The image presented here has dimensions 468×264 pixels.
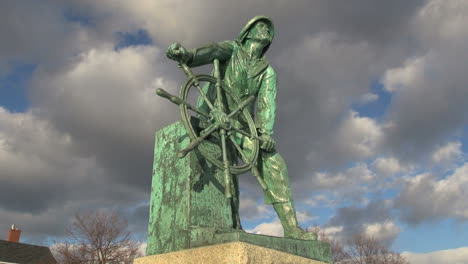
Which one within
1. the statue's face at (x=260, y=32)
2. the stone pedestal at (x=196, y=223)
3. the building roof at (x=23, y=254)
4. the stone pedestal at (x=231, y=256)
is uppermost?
the building roof at (x=23, y=254)

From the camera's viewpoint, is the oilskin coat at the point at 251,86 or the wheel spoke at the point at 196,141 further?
the oilskin coat at the point at 251,86

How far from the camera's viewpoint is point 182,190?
11.0 ft

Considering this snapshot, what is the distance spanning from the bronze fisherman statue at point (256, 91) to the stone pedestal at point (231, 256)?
55 cm

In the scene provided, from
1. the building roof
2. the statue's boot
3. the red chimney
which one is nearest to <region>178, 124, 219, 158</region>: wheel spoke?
the statue's boot

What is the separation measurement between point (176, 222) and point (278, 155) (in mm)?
1253

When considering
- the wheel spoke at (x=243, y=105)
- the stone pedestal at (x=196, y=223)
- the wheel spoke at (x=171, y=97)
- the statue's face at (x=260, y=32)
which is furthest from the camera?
the statue's face at (x=260, y=32)

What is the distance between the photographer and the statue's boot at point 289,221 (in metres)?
3.45

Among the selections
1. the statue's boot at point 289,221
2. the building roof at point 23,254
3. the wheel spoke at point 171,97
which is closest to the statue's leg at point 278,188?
the statue's boot at point 289,221

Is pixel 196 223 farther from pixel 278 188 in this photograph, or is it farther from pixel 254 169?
pixel 278 188

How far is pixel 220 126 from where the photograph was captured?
348 centimetres

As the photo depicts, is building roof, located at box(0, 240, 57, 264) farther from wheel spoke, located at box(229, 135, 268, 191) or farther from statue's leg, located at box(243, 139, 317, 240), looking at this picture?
wheel spoke, located at box(229, 135, 268, 191)

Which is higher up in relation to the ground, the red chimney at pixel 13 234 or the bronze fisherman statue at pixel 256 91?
the red chimney at pixel 13 234

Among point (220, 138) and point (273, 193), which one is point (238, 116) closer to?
point (220, 138)

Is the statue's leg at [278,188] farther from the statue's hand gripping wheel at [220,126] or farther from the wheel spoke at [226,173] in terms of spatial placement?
the wheel spoke at [226,173]
